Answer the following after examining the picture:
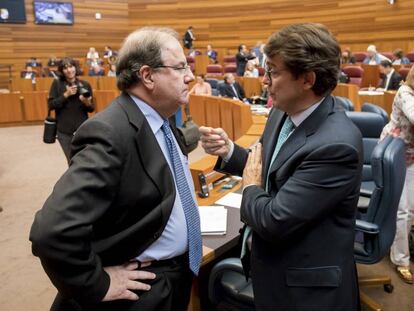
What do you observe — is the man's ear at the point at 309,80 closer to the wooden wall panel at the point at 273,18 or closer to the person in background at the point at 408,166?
the person in background at the point at 408,166

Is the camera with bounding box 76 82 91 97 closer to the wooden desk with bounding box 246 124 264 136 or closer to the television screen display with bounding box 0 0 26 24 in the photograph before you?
the wooden desk with bounding box 246 124 264 136

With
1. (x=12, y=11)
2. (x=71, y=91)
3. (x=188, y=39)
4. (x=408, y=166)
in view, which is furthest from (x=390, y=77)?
(x=12, y=11)

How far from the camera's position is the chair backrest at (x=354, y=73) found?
812cm

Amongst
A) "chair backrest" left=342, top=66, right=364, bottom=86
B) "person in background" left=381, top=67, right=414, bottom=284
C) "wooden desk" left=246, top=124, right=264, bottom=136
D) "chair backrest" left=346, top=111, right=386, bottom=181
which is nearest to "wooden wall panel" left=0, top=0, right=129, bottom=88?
"chair backrest" left=342, top=66, right=364, bottom=86

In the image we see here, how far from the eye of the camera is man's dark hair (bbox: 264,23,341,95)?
3.69 ft

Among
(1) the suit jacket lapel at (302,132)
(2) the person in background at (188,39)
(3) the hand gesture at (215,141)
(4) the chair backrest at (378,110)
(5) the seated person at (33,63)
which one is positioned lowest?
(5) the seated person at (33,63)

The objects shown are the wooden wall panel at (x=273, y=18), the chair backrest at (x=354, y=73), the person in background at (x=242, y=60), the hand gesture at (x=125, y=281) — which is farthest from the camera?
the wooden wall panel at (x=273, y=18)

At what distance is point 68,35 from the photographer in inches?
566

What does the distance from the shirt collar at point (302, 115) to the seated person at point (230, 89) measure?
6.68 metres

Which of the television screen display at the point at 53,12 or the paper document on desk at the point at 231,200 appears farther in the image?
the television screen display at the point at 53,12

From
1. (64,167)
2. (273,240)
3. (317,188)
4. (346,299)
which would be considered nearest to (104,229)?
(273,240)

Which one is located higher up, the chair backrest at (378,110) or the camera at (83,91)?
the camera at (83,91)

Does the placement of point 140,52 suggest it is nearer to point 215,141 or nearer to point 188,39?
point 215,141

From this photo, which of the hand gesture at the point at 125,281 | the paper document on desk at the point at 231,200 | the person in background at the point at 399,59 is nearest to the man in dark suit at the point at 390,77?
the person in background at the point at 399,59
